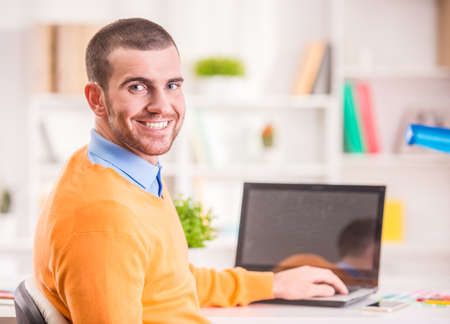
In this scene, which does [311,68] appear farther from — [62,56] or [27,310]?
[27,310]

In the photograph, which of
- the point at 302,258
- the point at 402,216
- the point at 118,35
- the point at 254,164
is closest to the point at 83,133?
the point at 254,164

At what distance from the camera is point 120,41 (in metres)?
1.22

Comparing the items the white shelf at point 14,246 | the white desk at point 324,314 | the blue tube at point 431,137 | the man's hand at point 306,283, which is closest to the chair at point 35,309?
the white desk at point 324,314

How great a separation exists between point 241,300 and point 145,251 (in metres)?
0.45

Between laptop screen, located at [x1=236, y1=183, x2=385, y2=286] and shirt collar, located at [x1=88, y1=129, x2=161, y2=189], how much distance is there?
18.8 inches

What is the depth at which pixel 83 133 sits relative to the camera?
373 cm

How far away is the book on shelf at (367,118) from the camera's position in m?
3.55

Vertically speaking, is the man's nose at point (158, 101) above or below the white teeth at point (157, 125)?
above

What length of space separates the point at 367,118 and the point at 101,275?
2720 mm

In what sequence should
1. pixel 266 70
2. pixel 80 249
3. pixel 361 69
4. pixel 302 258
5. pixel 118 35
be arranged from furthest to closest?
pixel 266 70, pixel 361 69, pixel 302 258, pixel 118 35, pixel 80 249

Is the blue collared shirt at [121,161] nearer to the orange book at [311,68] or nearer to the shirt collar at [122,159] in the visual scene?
the shirt collar at [122,159]

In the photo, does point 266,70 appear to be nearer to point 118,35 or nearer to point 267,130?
point 267,130

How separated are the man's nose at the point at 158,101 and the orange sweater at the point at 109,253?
0.47ft

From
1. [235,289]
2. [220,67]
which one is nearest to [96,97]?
[235,289]
